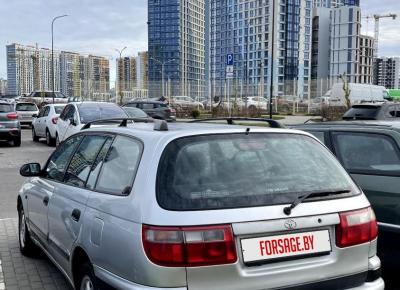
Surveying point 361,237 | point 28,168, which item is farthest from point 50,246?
point 361,237

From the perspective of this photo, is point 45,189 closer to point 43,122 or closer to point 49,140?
point 49,140

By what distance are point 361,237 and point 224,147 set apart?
3.36 feet

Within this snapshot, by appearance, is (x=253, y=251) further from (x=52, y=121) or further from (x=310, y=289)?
(x=52, y=121)

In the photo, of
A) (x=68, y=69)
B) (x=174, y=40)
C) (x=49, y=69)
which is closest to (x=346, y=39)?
(x=174, y=40)

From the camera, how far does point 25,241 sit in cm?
553

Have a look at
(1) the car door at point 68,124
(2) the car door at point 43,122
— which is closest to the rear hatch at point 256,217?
(1) the car door at point 68,124

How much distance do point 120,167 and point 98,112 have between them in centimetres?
1164

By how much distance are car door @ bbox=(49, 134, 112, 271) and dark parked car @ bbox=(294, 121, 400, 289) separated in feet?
7.85

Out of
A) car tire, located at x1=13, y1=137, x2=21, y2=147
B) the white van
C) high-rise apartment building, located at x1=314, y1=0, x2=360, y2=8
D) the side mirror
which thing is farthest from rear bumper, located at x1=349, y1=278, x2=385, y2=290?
high-rise apartment building, located at x1=314, y1=0, x2=360, y2=8

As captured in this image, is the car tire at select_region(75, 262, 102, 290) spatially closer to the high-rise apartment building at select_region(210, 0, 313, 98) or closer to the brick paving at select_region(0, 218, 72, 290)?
the brick paving at select_region(0, 218, 72, 290)

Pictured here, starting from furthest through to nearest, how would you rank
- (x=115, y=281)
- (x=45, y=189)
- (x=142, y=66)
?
(x=142, y=66), (x=45, y=189), (x=115, y=281)

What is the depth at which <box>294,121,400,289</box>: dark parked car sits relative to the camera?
4359 millimetres

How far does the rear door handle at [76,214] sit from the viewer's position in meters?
3.60

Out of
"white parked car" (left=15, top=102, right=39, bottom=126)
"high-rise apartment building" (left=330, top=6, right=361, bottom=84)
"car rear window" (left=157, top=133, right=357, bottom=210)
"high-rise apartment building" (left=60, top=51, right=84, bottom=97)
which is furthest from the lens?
"high-rise apartment building" (left=330, top=6, right=361, bottom=84)
